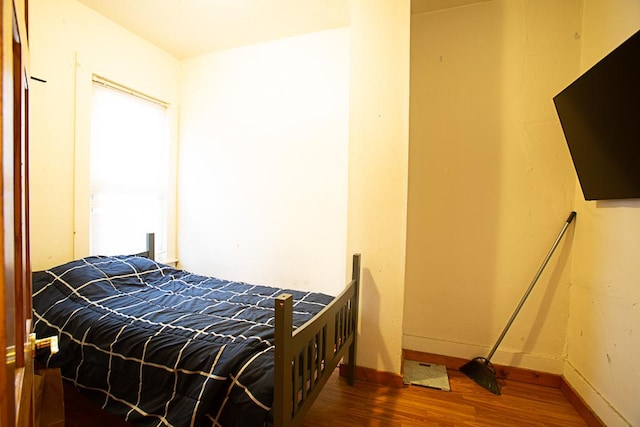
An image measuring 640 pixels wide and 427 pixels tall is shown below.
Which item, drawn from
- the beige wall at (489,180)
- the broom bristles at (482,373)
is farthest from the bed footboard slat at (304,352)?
the broom bristles at (482,373)

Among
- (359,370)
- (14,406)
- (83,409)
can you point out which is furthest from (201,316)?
(14,406)

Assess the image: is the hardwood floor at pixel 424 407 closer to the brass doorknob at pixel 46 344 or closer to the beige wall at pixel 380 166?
the beige wall at pixel 380 166

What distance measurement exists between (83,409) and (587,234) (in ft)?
10.5

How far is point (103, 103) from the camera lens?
2.44 meters

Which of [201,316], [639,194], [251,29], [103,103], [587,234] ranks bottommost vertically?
[201,316]

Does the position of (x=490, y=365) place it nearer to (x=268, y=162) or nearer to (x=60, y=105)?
(x=268, y=162)

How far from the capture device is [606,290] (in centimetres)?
159

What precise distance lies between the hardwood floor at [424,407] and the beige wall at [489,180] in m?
0.29

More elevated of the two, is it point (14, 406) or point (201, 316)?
point (14, 406)

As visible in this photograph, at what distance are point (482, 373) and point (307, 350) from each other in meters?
1.48

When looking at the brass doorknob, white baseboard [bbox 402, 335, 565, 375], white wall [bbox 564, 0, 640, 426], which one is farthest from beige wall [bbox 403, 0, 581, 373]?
the brass doorknob

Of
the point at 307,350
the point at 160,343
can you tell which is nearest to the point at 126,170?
the point at 160,343

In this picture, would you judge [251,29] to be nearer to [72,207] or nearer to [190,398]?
[72,207]

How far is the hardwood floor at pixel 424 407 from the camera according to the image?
61.8 inches
